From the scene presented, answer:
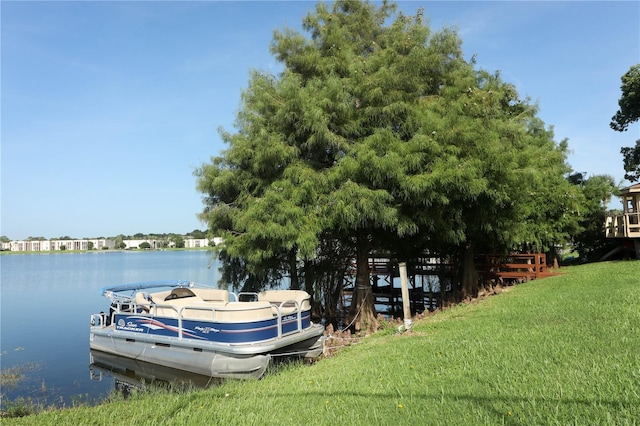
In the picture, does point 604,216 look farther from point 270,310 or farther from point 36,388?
point 36,388

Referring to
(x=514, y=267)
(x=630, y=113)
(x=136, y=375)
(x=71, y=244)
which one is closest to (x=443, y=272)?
(x=514, y=267)

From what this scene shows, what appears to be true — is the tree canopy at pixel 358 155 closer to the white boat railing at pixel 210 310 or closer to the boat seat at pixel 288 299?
the boat seat at pixel 288 299

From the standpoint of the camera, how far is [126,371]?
1212 cm

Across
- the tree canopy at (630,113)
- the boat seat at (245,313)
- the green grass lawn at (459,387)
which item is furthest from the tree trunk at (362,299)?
the tree canopy at (630,113)

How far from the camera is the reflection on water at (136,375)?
10.1 metres

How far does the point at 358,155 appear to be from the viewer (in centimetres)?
1238

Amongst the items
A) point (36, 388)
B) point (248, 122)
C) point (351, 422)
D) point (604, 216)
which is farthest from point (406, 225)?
point (604, 216)

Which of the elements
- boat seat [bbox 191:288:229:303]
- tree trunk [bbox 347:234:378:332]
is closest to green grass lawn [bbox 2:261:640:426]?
boat seat [bbox 191:288:229:303]

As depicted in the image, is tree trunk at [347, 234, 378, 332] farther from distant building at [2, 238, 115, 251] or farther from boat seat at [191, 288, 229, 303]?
distant building at [2, 238, 115, 251]

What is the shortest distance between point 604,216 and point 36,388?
3245 centimetres

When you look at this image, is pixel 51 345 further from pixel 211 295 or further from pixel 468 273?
pixel 468 273

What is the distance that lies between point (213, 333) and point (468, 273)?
500 inches

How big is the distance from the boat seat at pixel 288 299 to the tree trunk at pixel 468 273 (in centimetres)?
981

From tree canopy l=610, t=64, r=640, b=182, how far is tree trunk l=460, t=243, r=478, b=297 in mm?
22038
